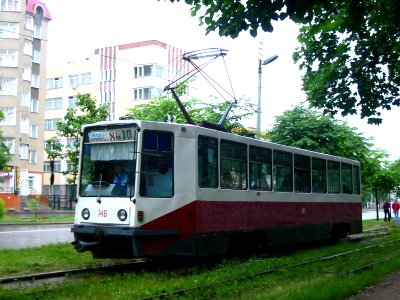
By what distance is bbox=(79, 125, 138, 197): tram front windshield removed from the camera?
1080cm

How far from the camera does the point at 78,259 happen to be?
13.0 metres

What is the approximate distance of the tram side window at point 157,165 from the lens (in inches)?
425

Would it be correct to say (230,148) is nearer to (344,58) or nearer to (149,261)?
(149,261)

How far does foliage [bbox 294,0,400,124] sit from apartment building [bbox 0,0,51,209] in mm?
36639

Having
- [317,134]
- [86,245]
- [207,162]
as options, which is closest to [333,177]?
[207,162]

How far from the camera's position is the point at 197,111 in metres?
33.3

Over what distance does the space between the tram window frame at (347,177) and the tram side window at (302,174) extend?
303 cm

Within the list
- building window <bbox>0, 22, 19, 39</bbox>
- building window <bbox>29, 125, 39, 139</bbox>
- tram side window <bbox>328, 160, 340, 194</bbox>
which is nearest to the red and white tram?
tram side window <bbox>328, 160, 340, 194</bbox>

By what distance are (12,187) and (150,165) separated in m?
40.1

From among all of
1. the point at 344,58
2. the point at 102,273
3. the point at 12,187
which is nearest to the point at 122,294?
the point at 102,273

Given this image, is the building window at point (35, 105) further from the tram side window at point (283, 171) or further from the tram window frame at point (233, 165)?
the tram window frame at point (233, 165)

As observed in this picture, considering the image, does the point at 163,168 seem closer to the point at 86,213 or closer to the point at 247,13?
the point at 86,213

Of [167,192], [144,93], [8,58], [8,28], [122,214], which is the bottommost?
[122,214]

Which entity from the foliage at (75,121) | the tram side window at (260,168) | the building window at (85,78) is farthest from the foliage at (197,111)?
the building window at (85,78)
